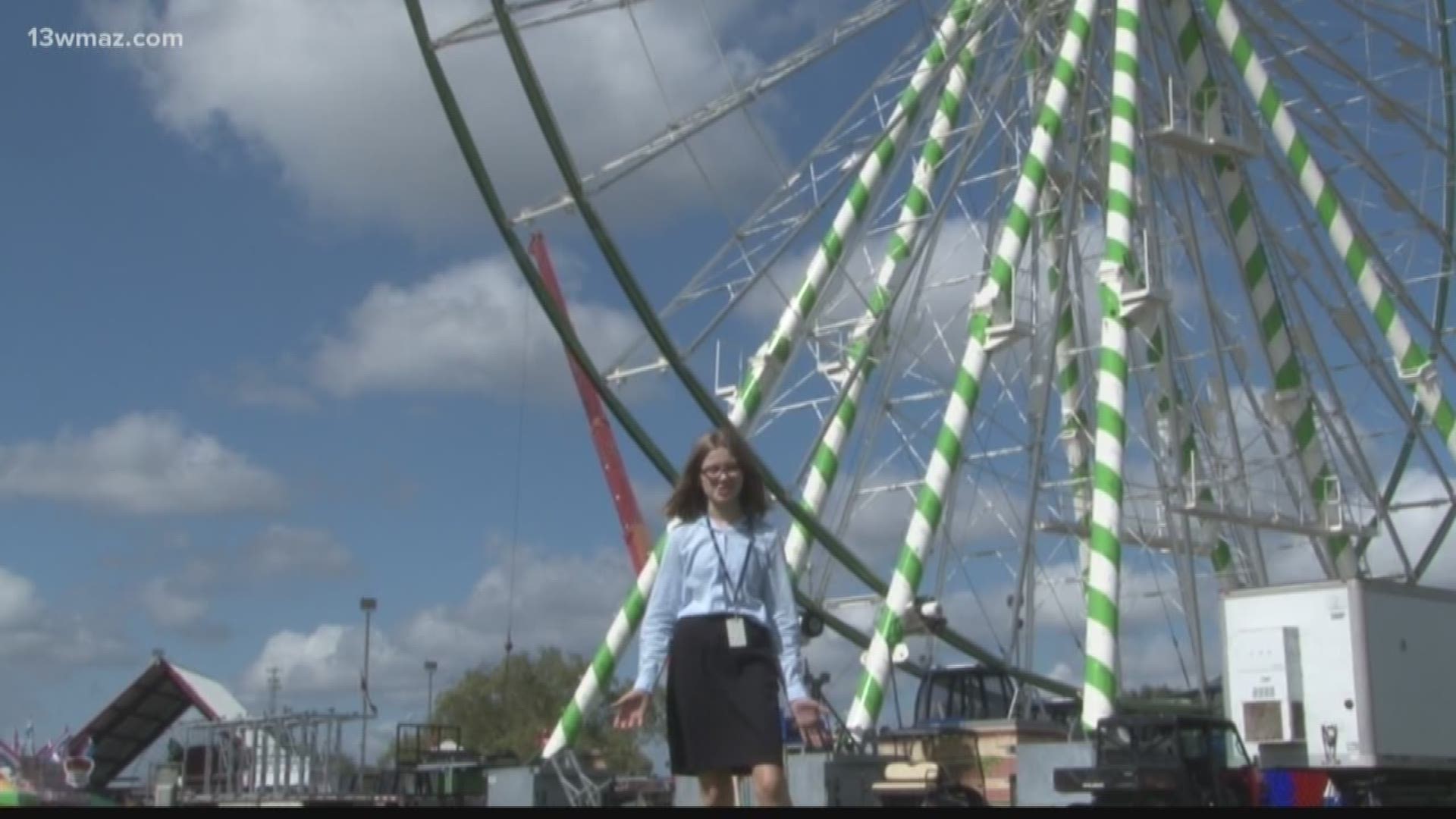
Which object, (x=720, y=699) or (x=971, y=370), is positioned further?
(x=971, y=370)

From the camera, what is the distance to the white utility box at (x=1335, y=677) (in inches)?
784

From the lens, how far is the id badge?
263 inches

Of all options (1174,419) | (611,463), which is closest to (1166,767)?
(1174,419)

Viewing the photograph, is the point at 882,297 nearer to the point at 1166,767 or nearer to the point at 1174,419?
the point at 1174,419

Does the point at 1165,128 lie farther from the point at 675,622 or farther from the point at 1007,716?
the point at 675,622

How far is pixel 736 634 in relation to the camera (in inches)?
264

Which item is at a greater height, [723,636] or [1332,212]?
[1332,212]

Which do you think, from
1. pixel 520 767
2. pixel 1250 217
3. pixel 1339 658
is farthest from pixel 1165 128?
pixel 520 767

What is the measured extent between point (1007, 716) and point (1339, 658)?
16.9 ft

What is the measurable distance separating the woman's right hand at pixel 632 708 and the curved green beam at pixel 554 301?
38.2ft

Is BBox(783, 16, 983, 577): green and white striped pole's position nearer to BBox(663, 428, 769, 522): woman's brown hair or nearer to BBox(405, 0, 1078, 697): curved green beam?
BBox(405, 0, 1078, 697): curved green beam

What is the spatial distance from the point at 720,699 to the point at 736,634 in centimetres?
24

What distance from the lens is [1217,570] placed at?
28312mm

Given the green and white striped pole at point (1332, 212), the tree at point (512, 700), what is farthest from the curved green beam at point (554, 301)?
the tree at point (512, 700)
